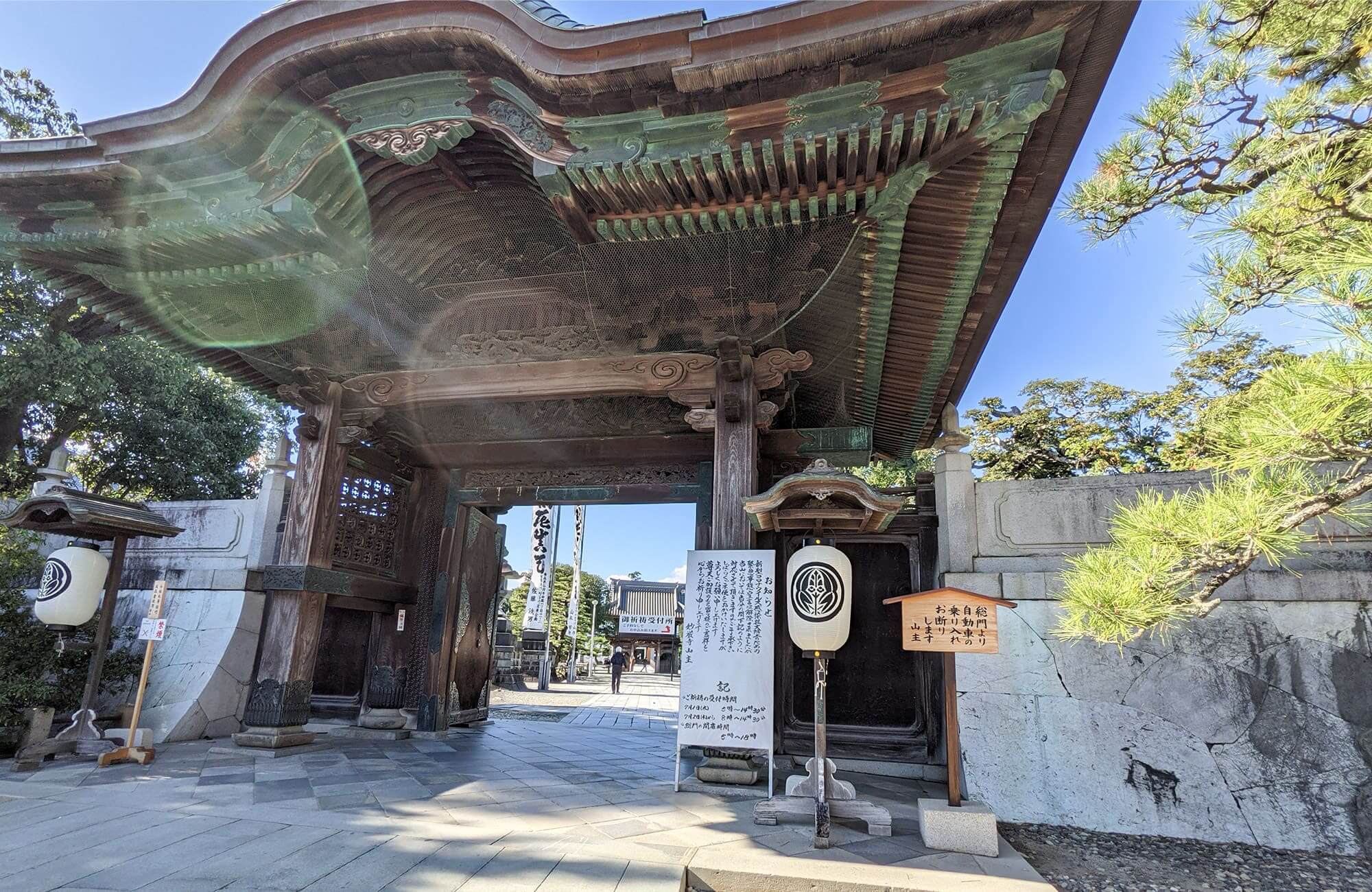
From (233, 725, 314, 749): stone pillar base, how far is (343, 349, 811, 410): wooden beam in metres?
3.38

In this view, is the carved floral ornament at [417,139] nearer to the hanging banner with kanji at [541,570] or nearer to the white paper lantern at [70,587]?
the white paper lantern at [70,587]

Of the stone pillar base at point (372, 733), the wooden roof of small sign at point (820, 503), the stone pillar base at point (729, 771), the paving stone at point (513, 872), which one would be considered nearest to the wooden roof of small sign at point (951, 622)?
the wooden roof of small sign at point (820, 503)

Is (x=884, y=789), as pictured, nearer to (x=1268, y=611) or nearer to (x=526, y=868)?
(x=1268, y=611)

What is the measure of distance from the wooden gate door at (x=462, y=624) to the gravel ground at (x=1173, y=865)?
6.58 m

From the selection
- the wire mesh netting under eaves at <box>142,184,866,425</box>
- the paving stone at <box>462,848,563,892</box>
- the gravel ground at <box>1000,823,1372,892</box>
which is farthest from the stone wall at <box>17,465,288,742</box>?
the gravel ground at <box>1000,823,1372,892</box>

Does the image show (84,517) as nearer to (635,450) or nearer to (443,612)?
(443,612)

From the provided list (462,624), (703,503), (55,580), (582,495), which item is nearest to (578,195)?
(703,503)

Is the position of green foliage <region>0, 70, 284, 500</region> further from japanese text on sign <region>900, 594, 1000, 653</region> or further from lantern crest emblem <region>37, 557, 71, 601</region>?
japanese text on sign <region>900, 594, 1000, 653</region>

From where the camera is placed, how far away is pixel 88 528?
6.41 m

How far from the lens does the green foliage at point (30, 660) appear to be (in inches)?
229

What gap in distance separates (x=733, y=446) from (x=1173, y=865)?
4276mm

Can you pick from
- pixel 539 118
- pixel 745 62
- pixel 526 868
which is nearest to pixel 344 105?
pixel 539 118

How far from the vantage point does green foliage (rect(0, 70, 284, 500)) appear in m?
11.9

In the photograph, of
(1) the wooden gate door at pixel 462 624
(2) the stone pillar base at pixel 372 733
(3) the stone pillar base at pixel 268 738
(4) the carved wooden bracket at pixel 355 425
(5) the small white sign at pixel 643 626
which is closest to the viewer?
(3) the stone pillar base at pixel 268 738
